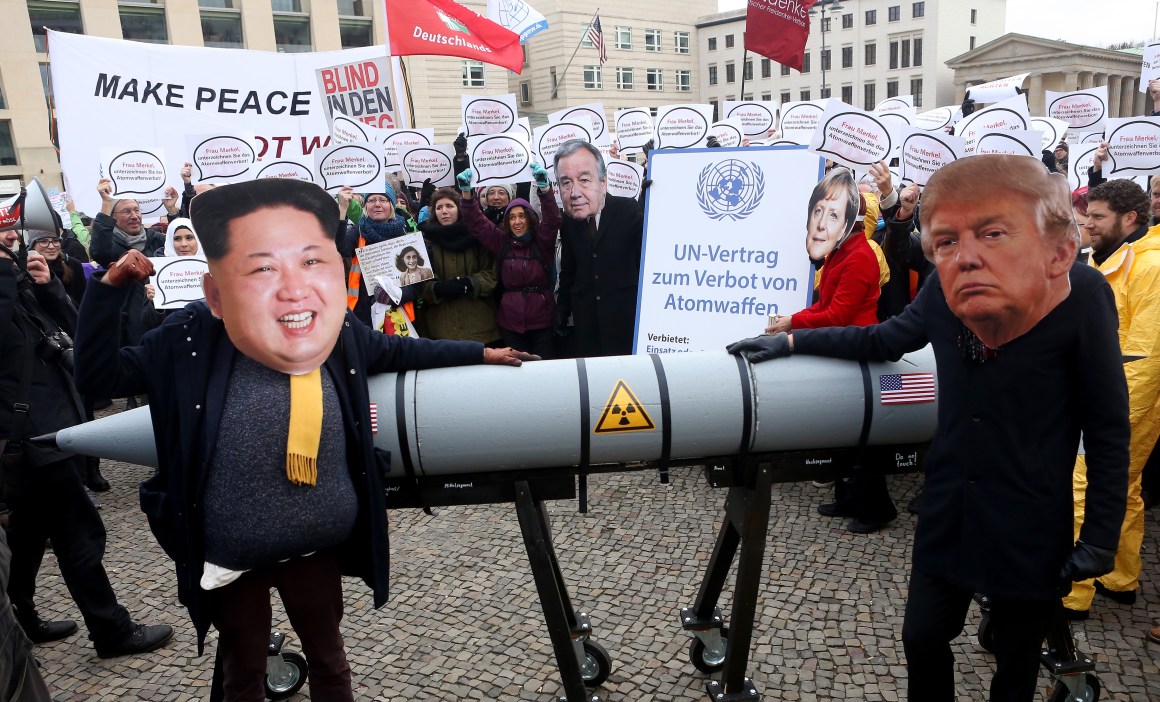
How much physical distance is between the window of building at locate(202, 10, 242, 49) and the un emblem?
128ft

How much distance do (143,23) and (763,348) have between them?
41913 millimetres

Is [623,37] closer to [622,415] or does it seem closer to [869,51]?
[869,51]

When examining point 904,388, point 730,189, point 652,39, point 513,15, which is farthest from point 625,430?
point 652,39

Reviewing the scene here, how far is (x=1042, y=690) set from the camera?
11.0 ft

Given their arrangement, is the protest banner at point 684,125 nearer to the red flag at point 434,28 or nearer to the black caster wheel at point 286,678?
the red flag at point 434,28

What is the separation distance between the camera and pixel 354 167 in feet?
20.9

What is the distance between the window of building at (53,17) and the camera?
113 ft

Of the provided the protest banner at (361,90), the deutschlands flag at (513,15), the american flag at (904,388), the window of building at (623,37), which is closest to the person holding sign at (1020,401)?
the american flag at (904,388)

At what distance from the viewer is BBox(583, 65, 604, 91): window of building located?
200ft

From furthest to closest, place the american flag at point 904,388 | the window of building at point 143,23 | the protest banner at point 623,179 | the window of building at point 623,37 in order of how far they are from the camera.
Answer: the window of building at point 623,37
the window of building at point 143,23
the protest banner at point 623,179
the american flag at point 904,388

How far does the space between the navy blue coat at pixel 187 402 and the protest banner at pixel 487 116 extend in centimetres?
531

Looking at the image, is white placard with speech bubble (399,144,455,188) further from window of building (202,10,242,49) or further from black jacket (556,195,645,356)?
window of building (202,10,242,49)

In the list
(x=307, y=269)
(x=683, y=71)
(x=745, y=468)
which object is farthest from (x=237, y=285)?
(x=683, y=71)

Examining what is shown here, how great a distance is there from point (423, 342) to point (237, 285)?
2.67ft
